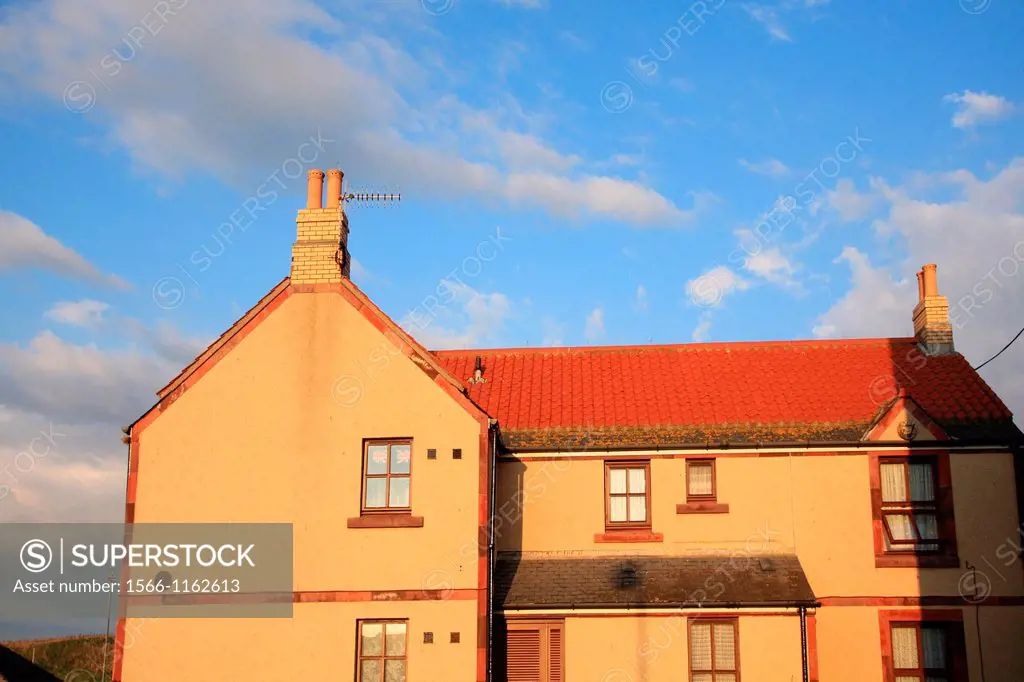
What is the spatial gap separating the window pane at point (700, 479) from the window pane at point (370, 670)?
8275 mm

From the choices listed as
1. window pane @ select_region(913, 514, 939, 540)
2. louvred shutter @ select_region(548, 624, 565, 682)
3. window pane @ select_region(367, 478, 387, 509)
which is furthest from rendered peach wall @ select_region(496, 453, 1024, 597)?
window pane @ select_region(367, 478, 387, 509)

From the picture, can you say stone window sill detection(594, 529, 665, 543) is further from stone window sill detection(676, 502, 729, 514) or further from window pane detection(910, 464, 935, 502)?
window pane detection(910, 464, 935, 502)

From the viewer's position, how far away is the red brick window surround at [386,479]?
20.5 meters

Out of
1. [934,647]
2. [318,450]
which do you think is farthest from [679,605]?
[318,450]

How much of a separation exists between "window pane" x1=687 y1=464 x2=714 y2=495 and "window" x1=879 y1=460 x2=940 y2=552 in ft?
13.0

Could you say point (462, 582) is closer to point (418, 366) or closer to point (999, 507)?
point (418, 366)

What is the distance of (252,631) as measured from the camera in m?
19.9

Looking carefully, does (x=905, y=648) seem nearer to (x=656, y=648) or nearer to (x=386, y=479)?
(x=656, y=648)

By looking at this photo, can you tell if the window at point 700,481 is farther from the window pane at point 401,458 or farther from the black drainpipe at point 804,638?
the window pane at point 401,458

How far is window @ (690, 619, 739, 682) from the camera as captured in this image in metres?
20.6

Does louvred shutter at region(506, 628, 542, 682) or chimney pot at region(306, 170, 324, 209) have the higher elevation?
chimney pot at region(306, 170, 324, 209)

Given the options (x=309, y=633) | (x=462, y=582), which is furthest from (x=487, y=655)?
(x=309, y=633)

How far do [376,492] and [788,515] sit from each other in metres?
9.53

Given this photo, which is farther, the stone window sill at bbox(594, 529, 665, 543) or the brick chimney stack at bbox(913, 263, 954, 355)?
the brick chimney stack at bbox(913, 263, 954, 355)
